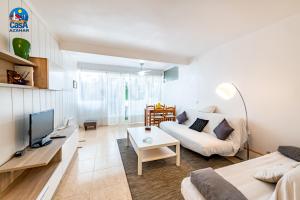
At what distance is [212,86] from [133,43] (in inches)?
89.1

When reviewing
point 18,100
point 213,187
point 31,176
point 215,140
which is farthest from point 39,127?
point 215,140

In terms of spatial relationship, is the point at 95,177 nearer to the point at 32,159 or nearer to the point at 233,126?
the point at 32,159

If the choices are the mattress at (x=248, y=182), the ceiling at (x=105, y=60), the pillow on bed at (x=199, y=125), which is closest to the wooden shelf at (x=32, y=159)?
the mattress at (x=248, y=182)

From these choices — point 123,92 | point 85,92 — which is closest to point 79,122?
point 85,92

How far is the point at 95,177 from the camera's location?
1.90m

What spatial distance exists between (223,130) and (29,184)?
2882 millimetres

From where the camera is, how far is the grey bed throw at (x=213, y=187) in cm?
95

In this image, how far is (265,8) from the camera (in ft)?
5.73

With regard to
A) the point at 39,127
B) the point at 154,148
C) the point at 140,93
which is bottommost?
the point at 154,148

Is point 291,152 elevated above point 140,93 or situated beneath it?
situated beneath

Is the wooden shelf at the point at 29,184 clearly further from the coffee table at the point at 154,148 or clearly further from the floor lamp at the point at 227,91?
the floor lamp at the point at 227,91

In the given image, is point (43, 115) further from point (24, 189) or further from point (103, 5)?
point (103, 5)

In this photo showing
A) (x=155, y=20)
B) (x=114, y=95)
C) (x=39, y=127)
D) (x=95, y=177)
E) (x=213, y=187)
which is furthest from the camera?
(x=114, y=95)

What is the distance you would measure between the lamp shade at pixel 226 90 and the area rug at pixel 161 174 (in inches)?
53.9
